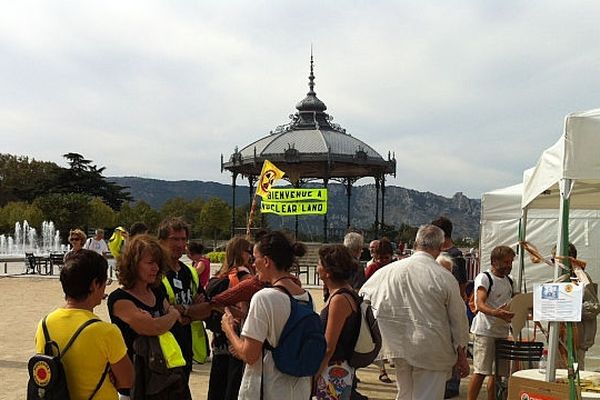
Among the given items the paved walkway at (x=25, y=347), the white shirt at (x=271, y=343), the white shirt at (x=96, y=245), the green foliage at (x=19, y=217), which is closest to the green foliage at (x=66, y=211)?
the green foliage at (x=19, y=217)

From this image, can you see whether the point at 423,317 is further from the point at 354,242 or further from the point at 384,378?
the point at 384,378

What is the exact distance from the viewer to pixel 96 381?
306cm

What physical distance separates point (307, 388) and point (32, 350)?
22.4ft

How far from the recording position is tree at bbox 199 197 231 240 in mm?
57812

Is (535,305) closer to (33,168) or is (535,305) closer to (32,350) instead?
(32,350)

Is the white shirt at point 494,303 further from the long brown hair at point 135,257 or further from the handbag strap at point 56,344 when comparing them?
the handbag strap at point 56,344

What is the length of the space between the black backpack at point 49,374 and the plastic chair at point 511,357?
4339 mm

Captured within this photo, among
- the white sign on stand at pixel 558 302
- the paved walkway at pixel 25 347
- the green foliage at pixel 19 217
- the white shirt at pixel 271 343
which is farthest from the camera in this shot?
the green foliage at pixel 19 217

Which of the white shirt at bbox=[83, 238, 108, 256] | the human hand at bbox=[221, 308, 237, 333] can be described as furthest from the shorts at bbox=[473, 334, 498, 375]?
the white shirt at bbox=[83, 238, 108, 256]

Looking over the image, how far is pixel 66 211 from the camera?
57906mm

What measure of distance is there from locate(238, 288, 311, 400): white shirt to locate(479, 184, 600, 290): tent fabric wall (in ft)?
23.0

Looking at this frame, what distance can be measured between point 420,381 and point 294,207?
51.6 ft

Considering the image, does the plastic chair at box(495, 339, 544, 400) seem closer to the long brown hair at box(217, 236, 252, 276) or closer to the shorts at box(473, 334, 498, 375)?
the shorts at box(473, 334, 498, 375)

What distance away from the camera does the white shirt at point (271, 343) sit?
357 cm
